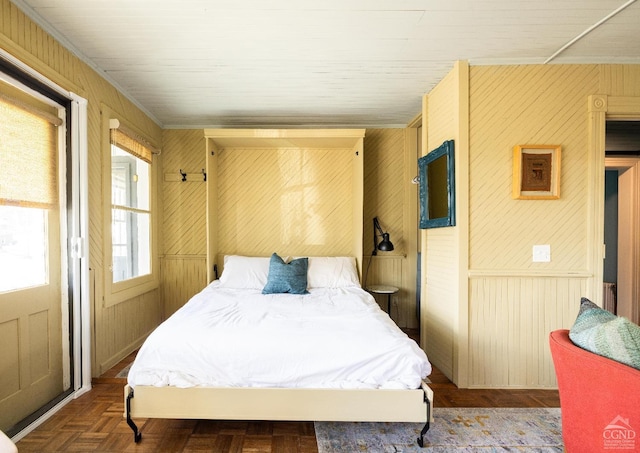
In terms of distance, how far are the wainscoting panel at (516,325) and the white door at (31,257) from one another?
3.04 meters

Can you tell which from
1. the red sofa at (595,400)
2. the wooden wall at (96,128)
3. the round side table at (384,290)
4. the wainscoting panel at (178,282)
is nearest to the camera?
the red sofa at (595,400)

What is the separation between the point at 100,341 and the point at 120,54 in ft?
7.41

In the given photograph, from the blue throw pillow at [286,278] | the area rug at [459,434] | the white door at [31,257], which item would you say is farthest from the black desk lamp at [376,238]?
the white door at [31,257]

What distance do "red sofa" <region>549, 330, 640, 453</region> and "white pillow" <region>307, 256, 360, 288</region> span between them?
1.90 m

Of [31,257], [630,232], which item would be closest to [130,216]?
[31,257]

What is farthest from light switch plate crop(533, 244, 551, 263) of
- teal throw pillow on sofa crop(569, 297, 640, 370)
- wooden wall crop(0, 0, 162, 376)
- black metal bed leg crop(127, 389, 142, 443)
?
wooden wall crop(0, 0, 162, 376)

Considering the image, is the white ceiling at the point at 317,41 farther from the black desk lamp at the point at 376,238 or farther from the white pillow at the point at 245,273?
the white pillow at the point at 245,273

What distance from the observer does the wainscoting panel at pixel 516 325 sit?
234cm

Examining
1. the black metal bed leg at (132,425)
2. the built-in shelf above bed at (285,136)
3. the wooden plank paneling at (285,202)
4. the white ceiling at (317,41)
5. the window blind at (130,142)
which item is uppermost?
the white ceiling at (317,41)

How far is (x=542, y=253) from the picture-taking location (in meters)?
2.33

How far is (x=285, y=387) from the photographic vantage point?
1.67m

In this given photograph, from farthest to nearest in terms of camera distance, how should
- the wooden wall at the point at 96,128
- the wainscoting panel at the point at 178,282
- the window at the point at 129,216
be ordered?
the wainscoting panel at the point at 178,282
the window at the point at 129,216
the wooden wall at the point at 96,128

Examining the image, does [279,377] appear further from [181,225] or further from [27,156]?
[181,225]

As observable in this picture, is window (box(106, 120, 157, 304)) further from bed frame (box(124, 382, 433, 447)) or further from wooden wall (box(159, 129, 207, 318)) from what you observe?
bed frame (box(124, 382, 433, 447))
